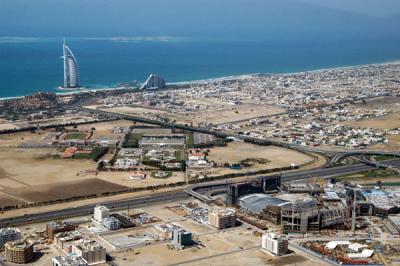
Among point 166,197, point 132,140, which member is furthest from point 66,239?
point 132,140

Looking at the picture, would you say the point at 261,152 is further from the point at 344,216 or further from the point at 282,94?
the point at 282,94

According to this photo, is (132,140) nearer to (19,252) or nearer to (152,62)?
(19,252)

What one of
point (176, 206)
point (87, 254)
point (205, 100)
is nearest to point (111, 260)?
point (87, 254)

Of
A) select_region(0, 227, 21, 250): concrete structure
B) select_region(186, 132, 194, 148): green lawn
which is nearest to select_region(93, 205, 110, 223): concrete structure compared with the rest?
select_region(0, 227, 21, 250): concrete structure

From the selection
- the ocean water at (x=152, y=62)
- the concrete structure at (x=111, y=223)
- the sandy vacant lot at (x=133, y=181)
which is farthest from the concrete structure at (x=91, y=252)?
the ocean water at (x=152, y=62)

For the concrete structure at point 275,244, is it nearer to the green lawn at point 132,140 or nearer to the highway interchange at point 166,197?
the highway interchange at point 166,197
